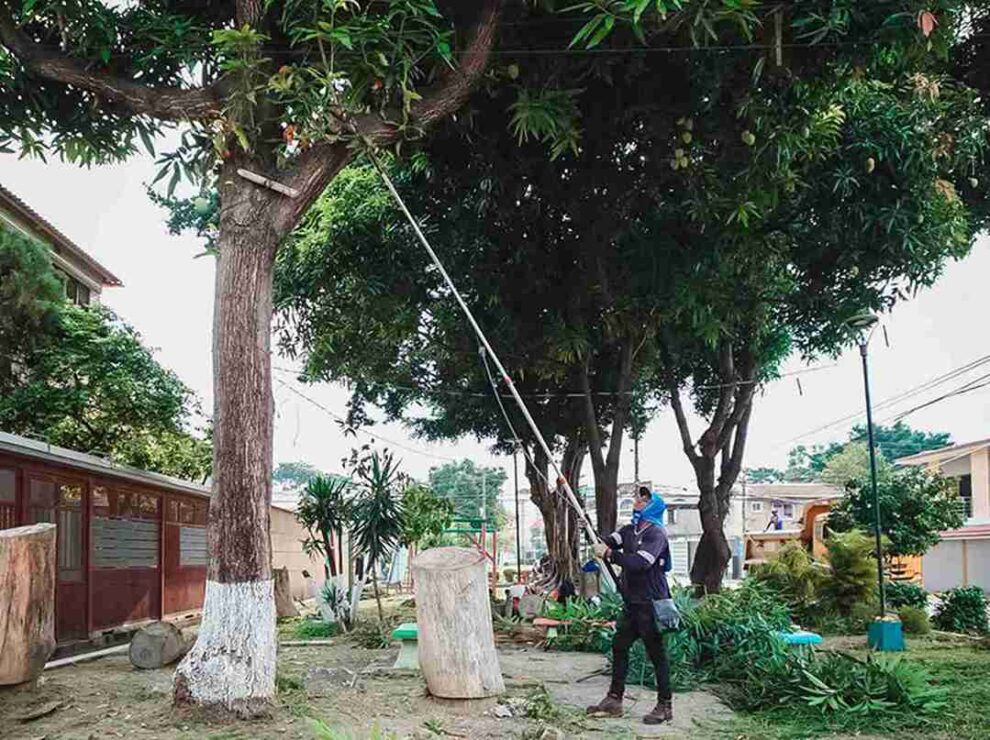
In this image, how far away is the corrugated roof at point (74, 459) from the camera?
1093cm

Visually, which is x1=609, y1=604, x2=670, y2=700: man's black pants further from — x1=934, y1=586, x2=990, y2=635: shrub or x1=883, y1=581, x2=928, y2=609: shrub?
x1=883, y1=581, x2=928, y2=609: shrub

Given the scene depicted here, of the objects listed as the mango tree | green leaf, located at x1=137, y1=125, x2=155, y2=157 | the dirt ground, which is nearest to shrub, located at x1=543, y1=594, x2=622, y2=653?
the dirt ground

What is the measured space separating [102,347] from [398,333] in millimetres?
5259

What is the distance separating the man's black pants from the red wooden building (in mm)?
7004

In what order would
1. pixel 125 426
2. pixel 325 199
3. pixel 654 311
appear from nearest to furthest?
1. pixel 654 311
2. pixel 325 199
3. pixel 125 426

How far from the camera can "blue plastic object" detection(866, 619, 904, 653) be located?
41.0 feet

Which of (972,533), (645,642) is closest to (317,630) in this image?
(645,642)

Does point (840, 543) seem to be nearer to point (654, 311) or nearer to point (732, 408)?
point (732, 408)

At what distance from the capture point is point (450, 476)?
226 feet

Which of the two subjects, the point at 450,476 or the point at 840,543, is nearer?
the point at 840,543

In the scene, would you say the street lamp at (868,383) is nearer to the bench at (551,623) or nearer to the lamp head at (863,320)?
the lamp head at (863,320)

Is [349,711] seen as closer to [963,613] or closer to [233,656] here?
[233,656]

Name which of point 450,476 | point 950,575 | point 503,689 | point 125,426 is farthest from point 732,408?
point 450,476

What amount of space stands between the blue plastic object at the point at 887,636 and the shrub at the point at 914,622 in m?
2.66
